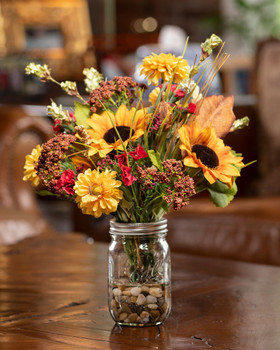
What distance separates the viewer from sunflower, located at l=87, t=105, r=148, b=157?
29.5 inches

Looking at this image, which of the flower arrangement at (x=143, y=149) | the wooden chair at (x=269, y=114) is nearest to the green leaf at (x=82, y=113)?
the flower arrangement at (x=143, y=149)

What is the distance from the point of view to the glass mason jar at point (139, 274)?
0.77m

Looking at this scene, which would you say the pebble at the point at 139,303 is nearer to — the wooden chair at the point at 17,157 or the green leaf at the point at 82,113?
the green leaf at the point at 82,113

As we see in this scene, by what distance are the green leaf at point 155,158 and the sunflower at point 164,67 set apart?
106 mm

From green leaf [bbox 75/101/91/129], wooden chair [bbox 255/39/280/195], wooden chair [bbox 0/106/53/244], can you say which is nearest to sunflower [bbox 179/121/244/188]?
green leaf [bbox 75/101/91/129]

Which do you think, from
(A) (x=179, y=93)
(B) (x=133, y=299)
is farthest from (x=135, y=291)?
(A) (x=179, y=93)

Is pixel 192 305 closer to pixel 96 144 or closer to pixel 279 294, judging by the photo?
pixel 279 294

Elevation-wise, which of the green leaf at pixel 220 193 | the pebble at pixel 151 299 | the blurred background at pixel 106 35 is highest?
the blurred background at pixel 106 35

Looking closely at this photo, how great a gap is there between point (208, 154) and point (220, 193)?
0.20 ft

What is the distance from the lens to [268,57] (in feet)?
7.91

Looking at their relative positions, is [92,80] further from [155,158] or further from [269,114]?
[269,114]

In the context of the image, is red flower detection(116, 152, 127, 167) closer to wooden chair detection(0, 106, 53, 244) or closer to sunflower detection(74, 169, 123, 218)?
sunflower detection(74, 169, 123, 218)

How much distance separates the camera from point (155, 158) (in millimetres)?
720

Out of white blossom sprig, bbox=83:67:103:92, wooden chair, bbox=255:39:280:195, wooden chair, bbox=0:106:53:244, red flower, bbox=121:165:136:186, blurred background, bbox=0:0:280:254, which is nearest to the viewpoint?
red flower, bbox=121:165:136:186
